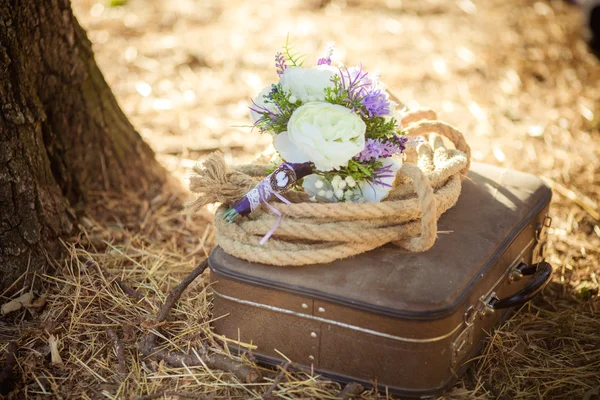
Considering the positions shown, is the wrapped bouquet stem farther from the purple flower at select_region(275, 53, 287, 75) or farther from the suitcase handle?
the suitcase handle

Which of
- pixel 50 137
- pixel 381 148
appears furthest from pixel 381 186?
pixel 50 137

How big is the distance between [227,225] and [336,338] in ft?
1.66

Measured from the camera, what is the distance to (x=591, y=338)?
7.09 ft

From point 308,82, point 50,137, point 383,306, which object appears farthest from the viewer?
point 50,137

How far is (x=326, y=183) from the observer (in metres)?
1.94

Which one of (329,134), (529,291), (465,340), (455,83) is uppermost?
(329,134)

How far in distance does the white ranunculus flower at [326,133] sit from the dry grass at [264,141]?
703 mm

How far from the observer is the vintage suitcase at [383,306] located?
1746mm

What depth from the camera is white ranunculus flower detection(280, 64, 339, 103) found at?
72.3 inches

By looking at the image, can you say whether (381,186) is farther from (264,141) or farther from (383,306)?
(264,141)

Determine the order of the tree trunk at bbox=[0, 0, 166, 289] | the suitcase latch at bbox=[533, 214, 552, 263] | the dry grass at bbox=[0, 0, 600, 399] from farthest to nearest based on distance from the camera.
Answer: the suitcase latch at bbox=[533, 214, 552, 263] < the tree trunk at bbox=[0, 0, 166, 289] < the dry grass at bbox=[0, 0, 600, 399]

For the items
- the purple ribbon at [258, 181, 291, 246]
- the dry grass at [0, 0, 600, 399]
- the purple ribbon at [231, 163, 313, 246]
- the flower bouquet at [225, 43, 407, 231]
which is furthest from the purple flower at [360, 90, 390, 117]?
the dry grass at [0, 0, 600, 399]

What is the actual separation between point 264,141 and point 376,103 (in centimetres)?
198

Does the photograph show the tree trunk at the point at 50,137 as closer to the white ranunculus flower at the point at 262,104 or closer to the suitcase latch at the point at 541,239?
the white ranunculus flower at the point at 262,104
